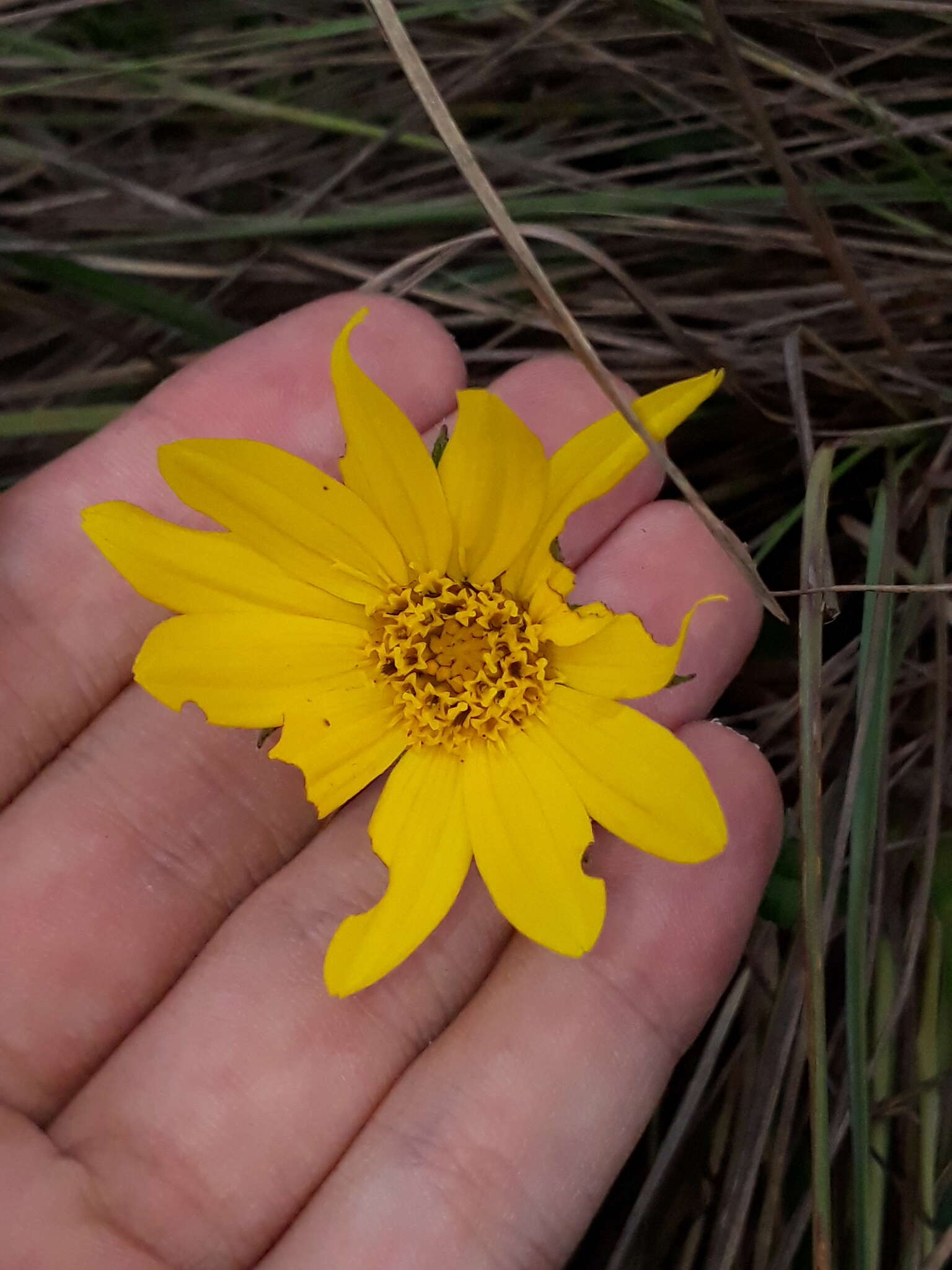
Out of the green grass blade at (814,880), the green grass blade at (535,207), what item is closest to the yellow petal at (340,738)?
the green grass blade at (814,880)

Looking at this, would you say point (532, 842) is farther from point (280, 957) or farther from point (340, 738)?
point (280, 957)

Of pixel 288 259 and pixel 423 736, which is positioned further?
pixel 288 259

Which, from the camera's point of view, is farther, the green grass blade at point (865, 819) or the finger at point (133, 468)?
the finger at point (133, 468)

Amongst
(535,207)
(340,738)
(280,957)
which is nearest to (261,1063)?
(280,957)

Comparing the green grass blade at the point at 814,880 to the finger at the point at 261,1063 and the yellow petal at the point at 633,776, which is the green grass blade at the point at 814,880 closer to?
the yellow petal at the point at 633,776

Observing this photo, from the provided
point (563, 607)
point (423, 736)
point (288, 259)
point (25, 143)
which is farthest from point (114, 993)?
point (25, 143)

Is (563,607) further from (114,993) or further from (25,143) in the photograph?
(25,143)

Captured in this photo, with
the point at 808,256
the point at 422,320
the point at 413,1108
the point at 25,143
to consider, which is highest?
the point at 25,143
